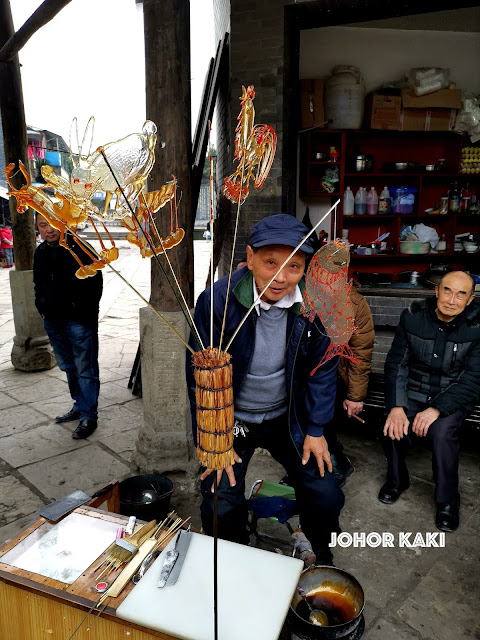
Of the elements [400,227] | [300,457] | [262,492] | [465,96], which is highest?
[465,96]

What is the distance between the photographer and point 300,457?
252cm

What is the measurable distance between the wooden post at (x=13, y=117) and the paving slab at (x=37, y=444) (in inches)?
111

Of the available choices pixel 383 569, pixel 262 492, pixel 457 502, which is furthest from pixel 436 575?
pixel 262 492

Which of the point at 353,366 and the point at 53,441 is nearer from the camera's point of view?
the point at 353,366

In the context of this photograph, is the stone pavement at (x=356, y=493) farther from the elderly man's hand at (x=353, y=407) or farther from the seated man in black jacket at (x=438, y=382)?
the elderly man's hand at (x=353, y=407)

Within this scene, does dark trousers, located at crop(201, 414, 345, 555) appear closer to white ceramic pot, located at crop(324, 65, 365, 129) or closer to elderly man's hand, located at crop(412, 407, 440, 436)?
elderly man's hand, located at crop(412, 407, 440, 436)

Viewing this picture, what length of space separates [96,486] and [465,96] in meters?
6.38

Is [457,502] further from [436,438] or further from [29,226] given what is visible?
[29,226]

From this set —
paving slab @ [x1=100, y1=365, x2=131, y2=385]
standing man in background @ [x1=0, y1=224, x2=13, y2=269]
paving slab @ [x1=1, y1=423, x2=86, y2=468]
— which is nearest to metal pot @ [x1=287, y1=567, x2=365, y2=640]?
paving slab @ [x1=1, y1=423, x2=86, y2=468]

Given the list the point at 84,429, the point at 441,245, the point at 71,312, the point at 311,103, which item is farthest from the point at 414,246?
the point at 84,429

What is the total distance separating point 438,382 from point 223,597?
239 centimetres

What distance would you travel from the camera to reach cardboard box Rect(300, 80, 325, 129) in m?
5.94

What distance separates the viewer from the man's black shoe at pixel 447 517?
10.6 feet

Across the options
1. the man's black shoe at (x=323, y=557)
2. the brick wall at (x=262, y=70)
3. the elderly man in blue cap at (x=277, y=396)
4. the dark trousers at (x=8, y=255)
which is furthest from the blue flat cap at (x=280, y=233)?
the dark trousers at (x=8, y=255)
